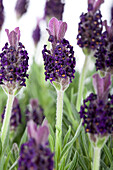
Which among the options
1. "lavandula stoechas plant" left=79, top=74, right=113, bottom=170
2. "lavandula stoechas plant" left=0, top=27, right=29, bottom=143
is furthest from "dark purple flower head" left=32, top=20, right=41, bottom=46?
"lavandula stoechas plant" left=79, top=74, right=113, bottom=170

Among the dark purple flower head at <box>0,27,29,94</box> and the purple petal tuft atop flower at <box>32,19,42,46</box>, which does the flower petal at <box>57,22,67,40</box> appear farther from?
the purple petal tuft atop flower at <box>32,19,42,46</box>

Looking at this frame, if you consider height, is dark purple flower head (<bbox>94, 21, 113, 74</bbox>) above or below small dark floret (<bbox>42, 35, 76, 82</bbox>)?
above

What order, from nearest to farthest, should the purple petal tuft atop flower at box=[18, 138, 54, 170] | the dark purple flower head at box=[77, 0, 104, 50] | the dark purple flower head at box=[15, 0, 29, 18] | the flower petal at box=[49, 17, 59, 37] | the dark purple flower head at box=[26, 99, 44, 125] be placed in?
1. the purple petal tuft atop flower at box=[18, 138, 54, 170]
2. the flower petal at box=[49, 17, 59, 37]
3. the dark purple flower head at box=[77, 0, 104, 50]
4. the dark purple flower head at box=[26, 99, 44, 125]
5. the dark purple flower head at box=[15, 0, 29, 18]

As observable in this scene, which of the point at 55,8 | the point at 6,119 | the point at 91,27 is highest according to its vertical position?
the point at 55,8

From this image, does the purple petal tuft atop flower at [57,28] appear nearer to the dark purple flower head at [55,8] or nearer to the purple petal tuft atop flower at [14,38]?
the purple petal tuft atop flower at [14,38]

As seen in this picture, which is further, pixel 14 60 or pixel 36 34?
pixel 36 34

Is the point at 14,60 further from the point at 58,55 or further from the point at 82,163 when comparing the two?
the point at 82,163

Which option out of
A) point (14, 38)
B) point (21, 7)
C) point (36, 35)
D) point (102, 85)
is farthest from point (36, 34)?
point (102, 85)

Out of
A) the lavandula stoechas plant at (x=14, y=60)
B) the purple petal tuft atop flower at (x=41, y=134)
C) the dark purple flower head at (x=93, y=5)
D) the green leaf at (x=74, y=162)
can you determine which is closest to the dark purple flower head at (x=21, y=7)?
the dark purple flower head at (x=93, y=5)
